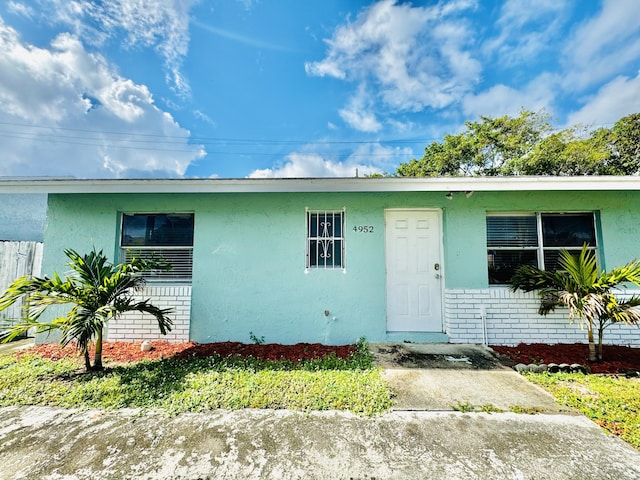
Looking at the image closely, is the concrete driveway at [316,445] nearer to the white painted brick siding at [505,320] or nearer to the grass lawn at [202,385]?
the grass lawn at [202,385]

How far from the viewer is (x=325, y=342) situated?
4.80 m

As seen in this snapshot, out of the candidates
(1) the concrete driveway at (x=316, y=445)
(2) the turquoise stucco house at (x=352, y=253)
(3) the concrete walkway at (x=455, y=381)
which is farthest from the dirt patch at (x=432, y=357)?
(1) the concrete driveway at (x=316, y=445)

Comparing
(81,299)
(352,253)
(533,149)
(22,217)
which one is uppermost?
(533,149)

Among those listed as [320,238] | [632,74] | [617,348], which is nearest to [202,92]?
[320,238]

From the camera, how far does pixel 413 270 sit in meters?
4.97

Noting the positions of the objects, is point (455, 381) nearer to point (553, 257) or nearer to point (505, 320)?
point (505, 320)

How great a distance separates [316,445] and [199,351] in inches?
110

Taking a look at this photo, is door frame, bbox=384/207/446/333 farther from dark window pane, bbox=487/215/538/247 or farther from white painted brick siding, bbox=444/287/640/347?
dark window pane, bbox=487/215/538/247

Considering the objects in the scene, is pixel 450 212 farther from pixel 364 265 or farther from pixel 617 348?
pixel 617 348

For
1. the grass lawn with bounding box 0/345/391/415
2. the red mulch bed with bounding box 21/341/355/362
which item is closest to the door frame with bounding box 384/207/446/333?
the red mulch bed with bounding box 21/341/355/362

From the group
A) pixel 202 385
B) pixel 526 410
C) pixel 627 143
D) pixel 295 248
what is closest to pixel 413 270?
pixel 295 248

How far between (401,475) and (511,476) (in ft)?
2.45

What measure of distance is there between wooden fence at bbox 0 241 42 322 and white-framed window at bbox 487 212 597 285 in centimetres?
876

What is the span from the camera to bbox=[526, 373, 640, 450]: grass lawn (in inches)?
98.0
